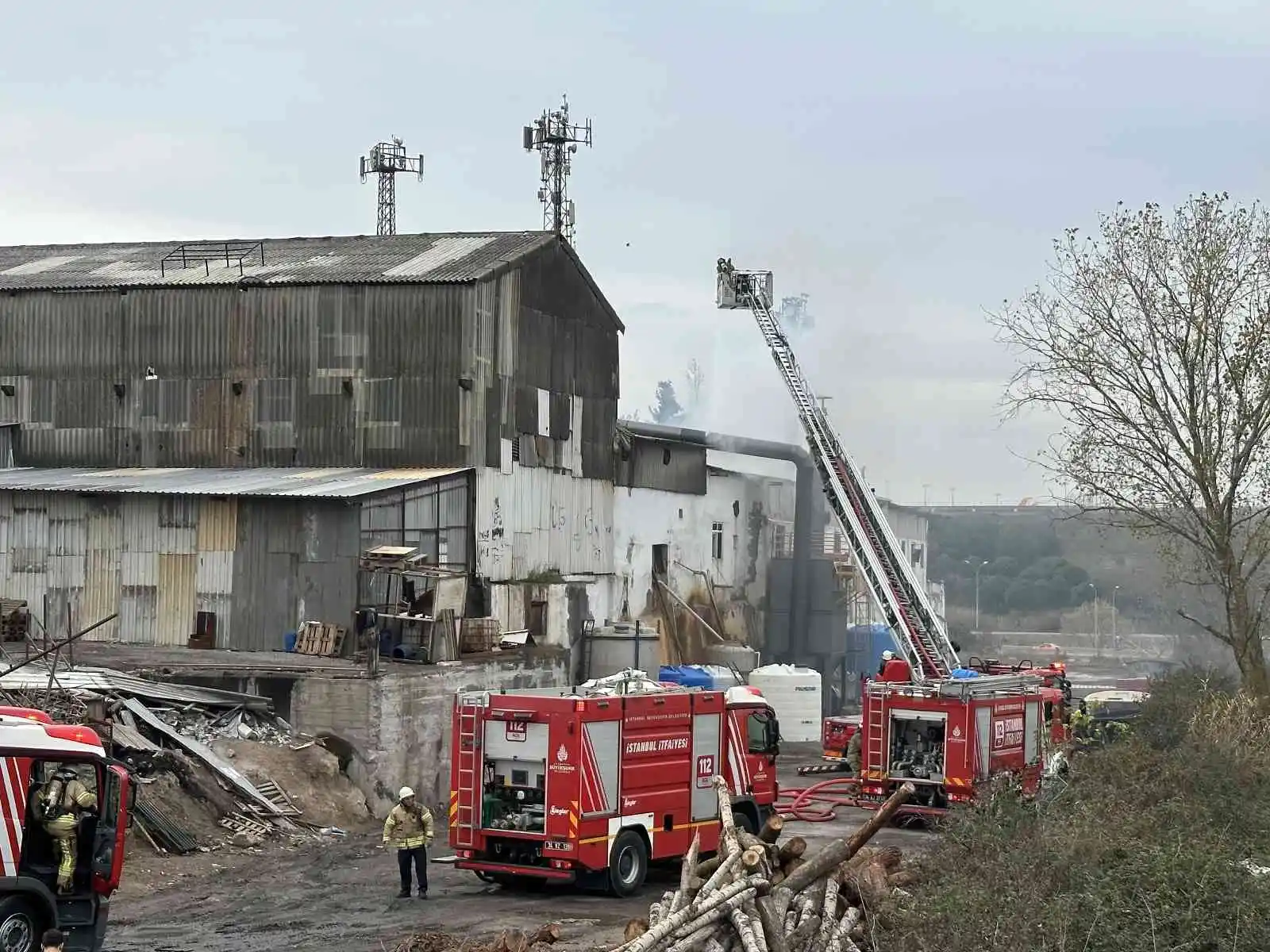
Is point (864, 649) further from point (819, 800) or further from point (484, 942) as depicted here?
point (484, 942)

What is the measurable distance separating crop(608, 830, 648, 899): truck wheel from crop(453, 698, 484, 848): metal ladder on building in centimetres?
185

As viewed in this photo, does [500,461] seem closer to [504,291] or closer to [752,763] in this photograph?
[504,291]

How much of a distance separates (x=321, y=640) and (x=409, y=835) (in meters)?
13.4

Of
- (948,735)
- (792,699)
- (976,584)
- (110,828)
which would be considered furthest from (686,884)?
(976,584)

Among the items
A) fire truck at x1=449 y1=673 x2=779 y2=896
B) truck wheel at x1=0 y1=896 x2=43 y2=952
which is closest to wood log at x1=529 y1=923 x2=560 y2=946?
fire truck at x1=449 y1=673 x2=779 y2=896

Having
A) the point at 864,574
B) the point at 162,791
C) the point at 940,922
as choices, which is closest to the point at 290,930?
the point at 162,791

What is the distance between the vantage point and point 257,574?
35.4 meters

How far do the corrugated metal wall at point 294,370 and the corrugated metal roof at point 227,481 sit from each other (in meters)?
0.77

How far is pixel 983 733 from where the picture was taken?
1080 inches

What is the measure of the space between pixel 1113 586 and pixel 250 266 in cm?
8171

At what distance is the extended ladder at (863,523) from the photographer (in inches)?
1620

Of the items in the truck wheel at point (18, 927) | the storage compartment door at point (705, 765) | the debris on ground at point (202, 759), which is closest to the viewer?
the truck wheel at point (18, 927)

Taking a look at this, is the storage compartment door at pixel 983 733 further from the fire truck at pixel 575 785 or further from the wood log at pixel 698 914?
the wood log at pixel 698 914

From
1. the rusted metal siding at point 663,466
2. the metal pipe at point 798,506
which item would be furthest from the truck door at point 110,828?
the metal pipe at point 798,506
